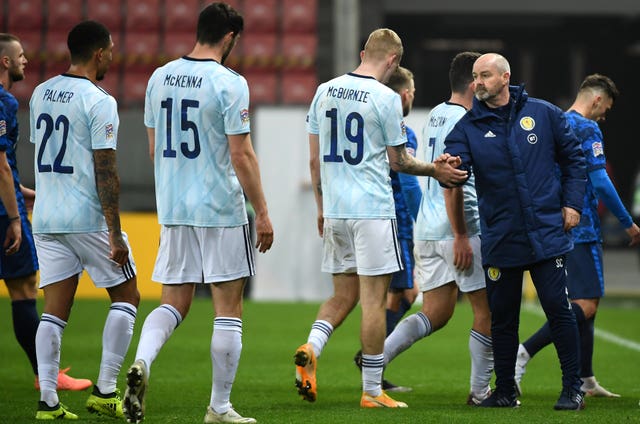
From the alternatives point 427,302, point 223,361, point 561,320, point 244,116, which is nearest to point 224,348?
point 223,361

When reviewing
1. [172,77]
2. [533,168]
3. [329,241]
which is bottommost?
[329,241]

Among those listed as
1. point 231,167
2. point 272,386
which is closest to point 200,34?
point 231,167

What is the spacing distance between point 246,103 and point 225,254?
2.55ft

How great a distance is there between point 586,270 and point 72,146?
343cm

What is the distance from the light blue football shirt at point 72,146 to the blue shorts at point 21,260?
3.23ft

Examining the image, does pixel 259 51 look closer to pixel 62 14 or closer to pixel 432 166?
pixel 62 14

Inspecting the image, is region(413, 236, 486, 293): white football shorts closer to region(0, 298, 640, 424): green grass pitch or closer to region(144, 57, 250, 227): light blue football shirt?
region(0, 298, 640, 424): green grass pitch

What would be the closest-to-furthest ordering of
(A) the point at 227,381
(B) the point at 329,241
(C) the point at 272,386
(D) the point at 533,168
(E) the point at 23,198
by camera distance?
(A) the point at 227,381
(D) the point at 533,168
(B) the point at 329,241
(E) the point at 23,198
(C) the point at 272,386

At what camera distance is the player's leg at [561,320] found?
23.0 ft

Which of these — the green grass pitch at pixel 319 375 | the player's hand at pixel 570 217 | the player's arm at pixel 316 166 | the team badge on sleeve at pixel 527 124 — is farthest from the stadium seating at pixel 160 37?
the player's hand at pixel 570 217

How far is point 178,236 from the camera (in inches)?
255

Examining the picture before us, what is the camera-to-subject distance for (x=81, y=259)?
22.5ft

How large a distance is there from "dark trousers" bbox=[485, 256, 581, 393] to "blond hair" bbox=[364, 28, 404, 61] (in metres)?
1.38

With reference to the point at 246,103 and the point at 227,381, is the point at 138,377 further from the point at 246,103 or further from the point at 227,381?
the point at 246,103
